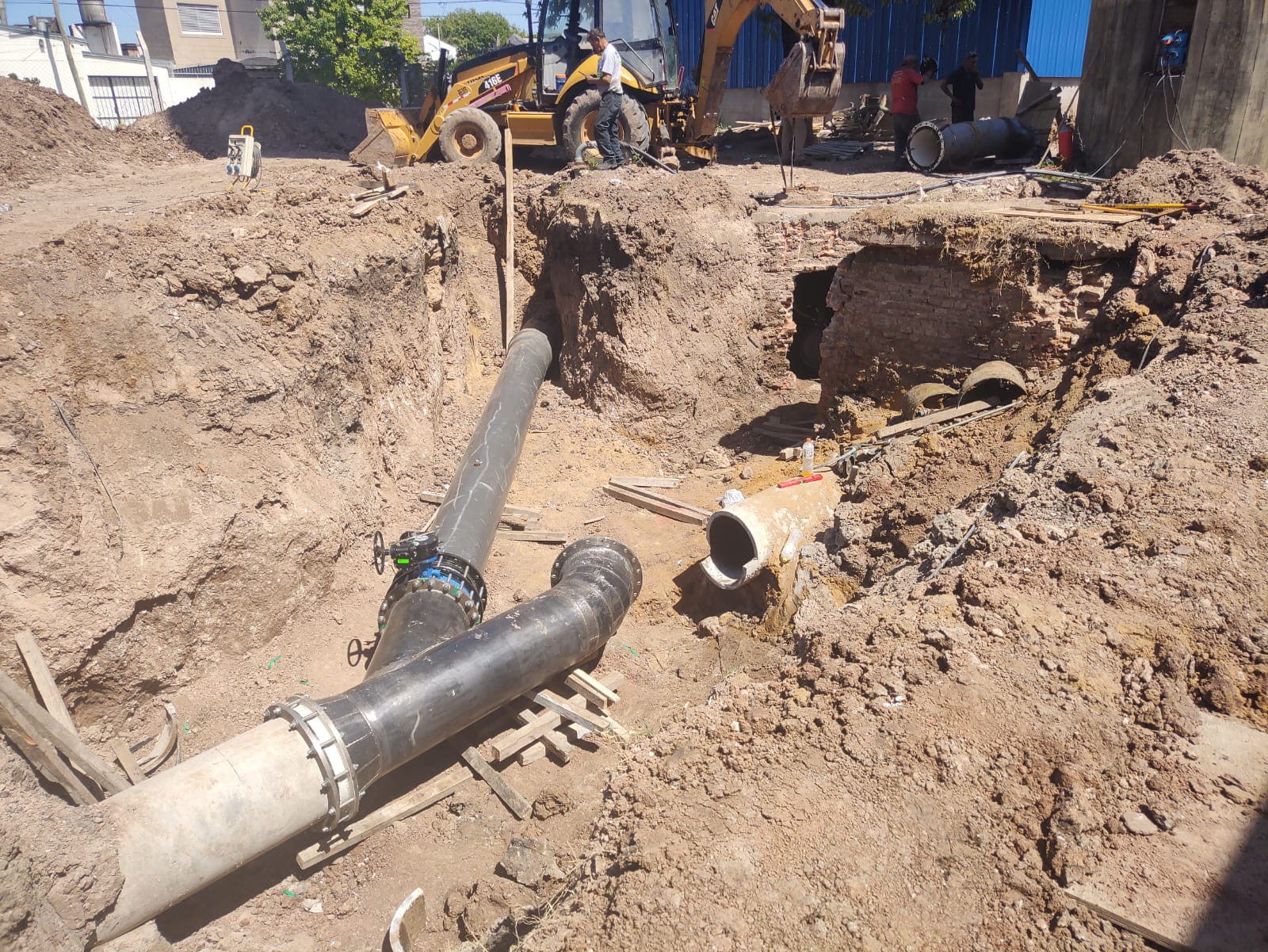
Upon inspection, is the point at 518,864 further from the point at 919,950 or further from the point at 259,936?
the point at 919,950

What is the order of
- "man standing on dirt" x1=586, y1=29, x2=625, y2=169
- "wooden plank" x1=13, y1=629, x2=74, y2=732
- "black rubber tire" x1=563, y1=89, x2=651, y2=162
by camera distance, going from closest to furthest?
"wooden plank" x1=13, y1=629, x2=74, y2=732 < "man standing on dirt" x1=586, y1=29, x2=625, y2=169 < "black rubber tire" x1=563, y1=89, x2=651, y2=162

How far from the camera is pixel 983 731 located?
121 inches

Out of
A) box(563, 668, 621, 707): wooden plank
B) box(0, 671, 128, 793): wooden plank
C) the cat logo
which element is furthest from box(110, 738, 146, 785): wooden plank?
the cat logo

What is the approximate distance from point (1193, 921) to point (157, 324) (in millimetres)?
6835

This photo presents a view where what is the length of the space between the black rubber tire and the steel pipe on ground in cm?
790

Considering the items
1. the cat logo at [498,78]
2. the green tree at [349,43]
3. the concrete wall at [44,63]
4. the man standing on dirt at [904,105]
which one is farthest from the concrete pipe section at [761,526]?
the concrete wall at [44,63]

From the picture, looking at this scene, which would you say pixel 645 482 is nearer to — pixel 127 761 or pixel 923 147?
pixel 127 761

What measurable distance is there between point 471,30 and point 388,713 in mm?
51372

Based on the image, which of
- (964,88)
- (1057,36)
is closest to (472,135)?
(964,88)

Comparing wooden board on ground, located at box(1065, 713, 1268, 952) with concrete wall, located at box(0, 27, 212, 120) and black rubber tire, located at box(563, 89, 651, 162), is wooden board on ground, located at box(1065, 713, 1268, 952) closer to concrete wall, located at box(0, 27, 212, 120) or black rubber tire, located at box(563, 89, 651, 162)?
black rubber tire, located at box(563, 89, 651, 162)

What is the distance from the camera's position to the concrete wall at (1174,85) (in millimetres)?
8422

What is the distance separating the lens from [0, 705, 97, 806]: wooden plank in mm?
3789

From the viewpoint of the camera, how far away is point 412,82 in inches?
966

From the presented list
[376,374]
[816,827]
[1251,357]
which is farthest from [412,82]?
[816,827]
